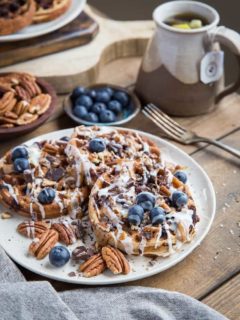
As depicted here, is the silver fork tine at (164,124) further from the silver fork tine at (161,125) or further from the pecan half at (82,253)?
the pecan half at (82,253)

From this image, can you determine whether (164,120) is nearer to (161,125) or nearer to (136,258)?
(161,125)

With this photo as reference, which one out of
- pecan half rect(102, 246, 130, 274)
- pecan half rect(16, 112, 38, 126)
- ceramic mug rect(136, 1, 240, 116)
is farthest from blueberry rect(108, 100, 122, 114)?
pecan half rect(102, 246, 130, 274)

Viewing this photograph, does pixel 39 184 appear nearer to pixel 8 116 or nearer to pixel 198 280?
pixel 8 116

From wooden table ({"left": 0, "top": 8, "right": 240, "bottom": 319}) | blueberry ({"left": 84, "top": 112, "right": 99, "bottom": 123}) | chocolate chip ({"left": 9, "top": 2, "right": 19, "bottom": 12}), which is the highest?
chocolate chip ({"left": 9, "top": 2, "right": 19, "bottom": 12})

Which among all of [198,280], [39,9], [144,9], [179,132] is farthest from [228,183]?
[144,9]

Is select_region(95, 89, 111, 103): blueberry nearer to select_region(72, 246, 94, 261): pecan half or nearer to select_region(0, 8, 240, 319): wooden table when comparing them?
select_region(0, 8, 240, 319): wooden table

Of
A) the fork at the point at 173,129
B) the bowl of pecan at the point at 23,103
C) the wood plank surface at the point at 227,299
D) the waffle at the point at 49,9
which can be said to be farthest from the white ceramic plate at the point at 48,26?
the wood plank surface at the point at 227,299

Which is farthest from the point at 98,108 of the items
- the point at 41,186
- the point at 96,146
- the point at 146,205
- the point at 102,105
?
the point at 146,205
